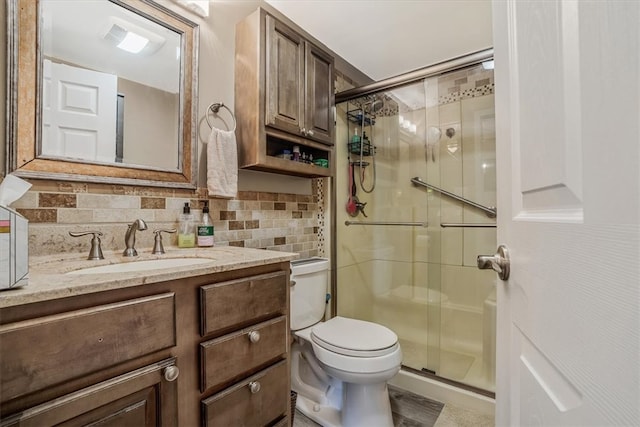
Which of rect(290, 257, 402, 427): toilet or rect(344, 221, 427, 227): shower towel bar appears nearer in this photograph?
rect(290, 257, 402, 427): toilet

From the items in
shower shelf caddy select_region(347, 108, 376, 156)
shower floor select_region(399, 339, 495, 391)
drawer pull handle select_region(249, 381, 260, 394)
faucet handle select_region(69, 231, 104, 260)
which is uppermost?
shower shelf caddy select_region(347, 108, 376, 156)

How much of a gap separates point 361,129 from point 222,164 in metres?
1.39

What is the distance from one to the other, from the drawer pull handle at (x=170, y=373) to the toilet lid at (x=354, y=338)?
2.63 feet

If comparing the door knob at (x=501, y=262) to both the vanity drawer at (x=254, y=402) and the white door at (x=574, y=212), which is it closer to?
the white door at (x=574, y=212)

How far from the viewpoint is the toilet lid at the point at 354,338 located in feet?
4.40

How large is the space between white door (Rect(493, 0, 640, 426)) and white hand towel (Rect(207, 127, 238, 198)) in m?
1.15

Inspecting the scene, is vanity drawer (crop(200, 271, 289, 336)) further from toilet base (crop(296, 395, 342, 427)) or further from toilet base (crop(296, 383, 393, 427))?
toilet base (crop(296, 395, 342, 427))

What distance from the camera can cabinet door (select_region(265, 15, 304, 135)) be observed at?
147 centimetres

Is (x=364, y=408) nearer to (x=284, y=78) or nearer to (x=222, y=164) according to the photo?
(x=222, y=164)

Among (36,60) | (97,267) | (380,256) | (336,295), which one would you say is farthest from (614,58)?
(380,256)

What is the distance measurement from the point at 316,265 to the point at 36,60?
1.41 meters

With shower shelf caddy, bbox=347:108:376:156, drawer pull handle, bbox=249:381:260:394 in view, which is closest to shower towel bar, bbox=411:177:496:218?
shower shelf caddy, bbox=347:108:376:156

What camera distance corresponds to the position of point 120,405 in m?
0.67

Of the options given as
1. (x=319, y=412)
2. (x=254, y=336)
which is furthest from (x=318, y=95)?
(x=319, y=412)
